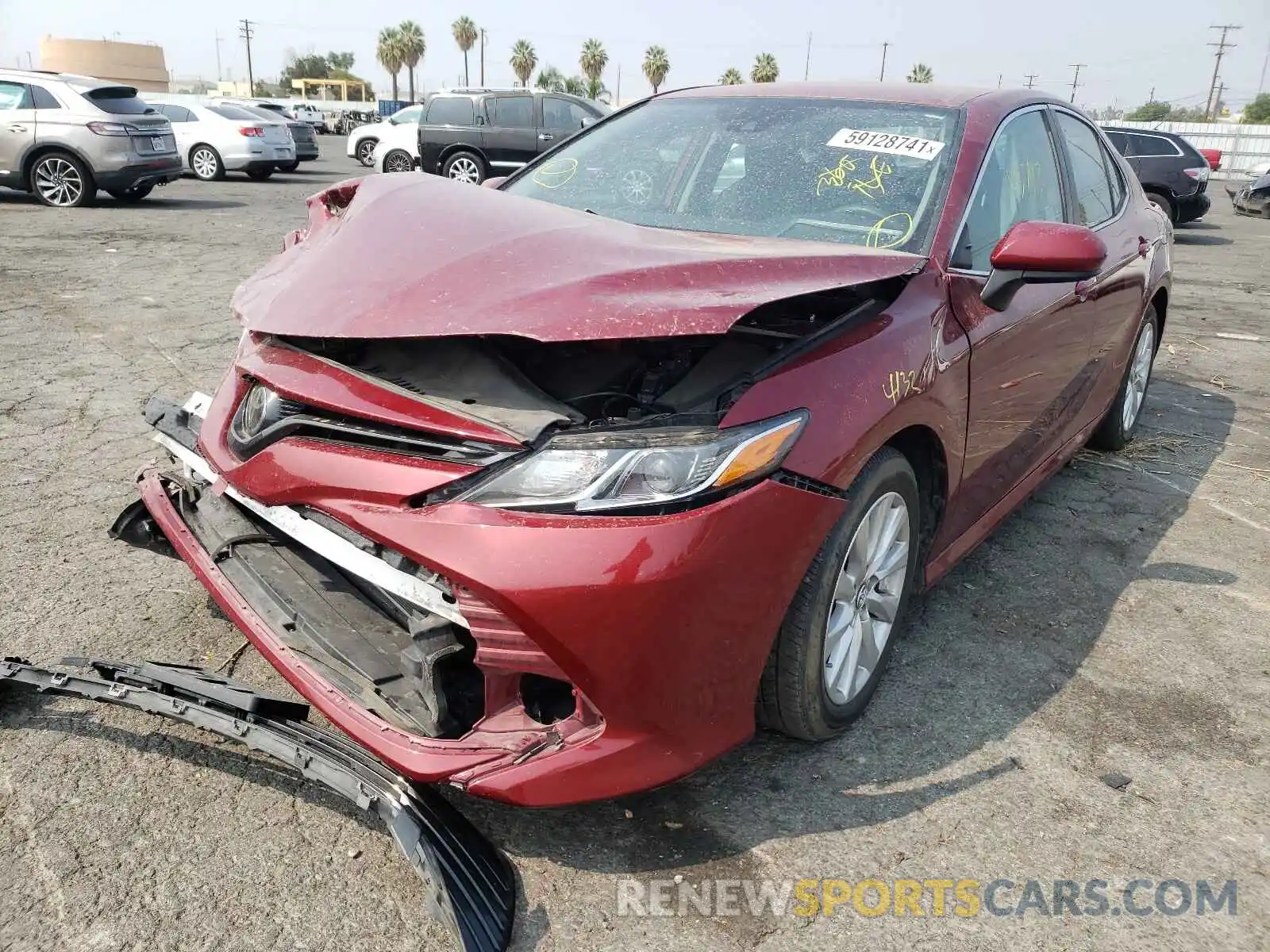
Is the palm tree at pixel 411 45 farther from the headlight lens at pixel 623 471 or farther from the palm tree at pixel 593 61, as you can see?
the headlight lens at pixel 623 471

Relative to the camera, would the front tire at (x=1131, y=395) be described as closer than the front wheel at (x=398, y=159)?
Yes

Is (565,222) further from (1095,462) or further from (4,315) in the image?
(4,315)

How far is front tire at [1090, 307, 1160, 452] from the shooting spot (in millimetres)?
4586

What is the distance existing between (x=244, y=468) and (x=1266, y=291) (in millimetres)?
11446

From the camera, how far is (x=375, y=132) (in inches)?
850

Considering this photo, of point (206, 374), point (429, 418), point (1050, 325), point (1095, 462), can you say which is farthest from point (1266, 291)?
point (429, 418)

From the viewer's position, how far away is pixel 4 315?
6.57 m

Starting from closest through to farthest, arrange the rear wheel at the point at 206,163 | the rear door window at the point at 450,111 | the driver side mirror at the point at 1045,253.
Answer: the driver side mirror at the point at 1045,253 → the rear door window at the point at 450,111 → the rear wheel at the point at 206,163

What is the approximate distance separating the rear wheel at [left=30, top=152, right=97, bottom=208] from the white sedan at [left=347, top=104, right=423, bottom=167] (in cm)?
747

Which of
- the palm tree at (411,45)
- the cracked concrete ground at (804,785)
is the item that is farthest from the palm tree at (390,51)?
the cracked concrete ground at (804,785)

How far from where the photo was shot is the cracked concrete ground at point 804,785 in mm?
1923

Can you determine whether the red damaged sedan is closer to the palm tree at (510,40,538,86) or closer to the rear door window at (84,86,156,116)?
the rear door window at (84,86,156,116)

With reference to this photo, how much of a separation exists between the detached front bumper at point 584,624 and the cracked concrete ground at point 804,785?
293mm

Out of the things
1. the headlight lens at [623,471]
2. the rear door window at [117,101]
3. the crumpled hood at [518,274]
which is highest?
the rear door window at [117,101]
